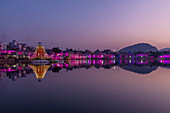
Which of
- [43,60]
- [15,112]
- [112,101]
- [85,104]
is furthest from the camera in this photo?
[43,60]

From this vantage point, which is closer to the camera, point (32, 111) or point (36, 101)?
point (32, 111)

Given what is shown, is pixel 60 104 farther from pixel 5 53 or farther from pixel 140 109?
pixel 5 53

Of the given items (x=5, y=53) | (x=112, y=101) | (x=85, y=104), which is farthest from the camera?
(x=5, y=53)

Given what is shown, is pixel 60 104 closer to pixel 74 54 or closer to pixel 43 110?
pixel 43 110

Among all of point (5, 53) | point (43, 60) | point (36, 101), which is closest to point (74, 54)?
point (5, 53)

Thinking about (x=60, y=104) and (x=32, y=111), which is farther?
(x=60, y=104)

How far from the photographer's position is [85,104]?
30.8ft

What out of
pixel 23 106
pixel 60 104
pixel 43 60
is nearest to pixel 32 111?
pixel 23 106

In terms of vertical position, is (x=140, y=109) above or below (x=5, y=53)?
below

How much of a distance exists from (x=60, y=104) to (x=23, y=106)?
225cm

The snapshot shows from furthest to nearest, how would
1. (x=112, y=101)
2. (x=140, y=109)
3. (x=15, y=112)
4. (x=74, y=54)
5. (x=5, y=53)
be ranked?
(x=74, y=54), (x=5, y=53), (x=112, y=101), (x=140, y=109), (x=15, y=112)

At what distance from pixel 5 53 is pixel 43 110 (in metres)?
89.6

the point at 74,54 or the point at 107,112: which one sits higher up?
the point at 74,54

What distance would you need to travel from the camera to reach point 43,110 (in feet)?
27.1
